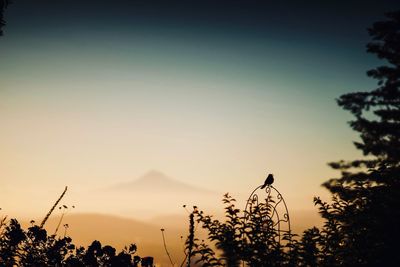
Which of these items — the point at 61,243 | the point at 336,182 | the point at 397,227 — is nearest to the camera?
the point at 397,227

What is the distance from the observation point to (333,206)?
26.1 feet

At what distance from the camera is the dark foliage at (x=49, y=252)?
6328 mm

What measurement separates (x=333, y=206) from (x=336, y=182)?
2.76ft

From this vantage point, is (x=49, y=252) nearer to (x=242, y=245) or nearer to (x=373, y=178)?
(x=242, y=245)

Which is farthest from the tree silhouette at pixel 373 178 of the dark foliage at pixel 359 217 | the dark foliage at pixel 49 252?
the dark foliage at pixel 49 252

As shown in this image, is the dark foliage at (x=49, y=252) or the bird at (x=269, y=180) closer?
the dark foliage at (x=49, y=252)

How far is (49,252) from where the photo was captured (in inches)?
257

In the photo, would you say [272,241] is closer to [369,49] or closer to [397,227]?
[397,227]

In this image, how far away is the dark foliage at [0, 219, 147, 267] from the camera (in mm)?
6328

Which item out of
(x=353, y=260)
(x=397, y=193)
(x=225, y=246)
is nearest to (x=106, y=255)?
(x=225, y=246)

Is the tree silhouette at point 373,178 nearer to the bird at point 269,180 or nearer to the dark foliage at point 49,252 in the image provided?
the bird at point 269,180

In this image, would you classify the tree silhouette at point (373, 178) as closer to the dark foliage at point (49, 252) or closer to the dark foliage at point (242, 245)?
the dark foliage at point (242, 245)

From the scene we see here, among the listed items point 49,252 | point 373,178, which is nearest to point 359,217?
point 373,178

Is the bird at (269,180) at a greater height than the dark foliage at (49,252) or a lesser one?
greater
